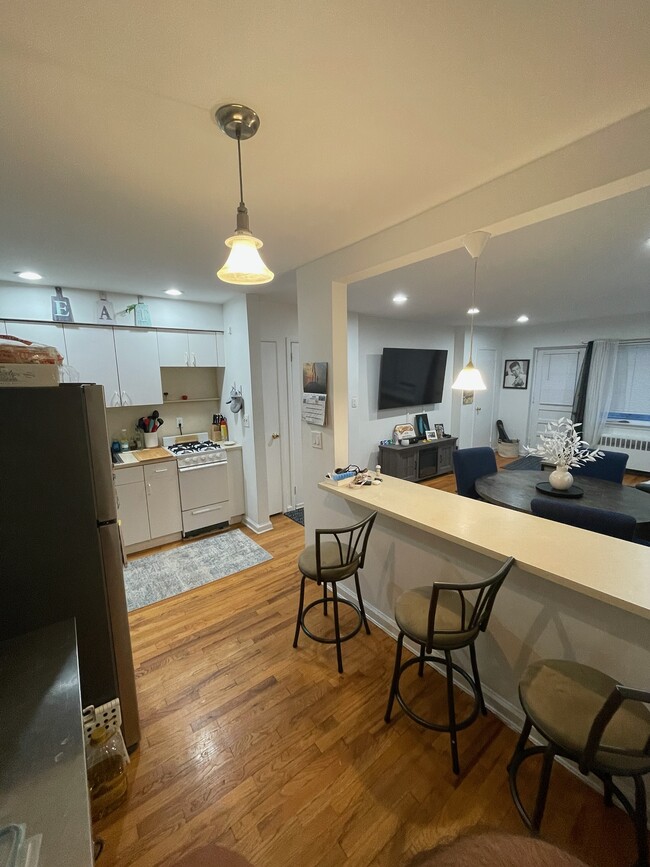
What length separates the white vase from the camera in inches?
106

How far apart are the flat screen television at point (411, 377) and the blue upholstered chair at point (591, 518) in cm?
323

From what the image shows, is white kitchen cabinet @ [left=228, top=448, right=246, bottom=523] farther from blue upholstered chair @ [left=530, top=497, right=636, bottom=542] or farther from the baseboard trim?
blue upholstered chair @ [left=530, top=497, right=636, bottom=542]

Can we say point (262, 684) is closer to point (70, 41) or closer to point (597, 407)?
point (70, 41)

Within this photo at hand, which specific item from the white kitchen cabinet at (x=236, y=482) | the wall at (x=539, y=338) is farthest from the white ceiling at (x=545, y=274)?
the white kitchen cabinet at (x=236, y=482)

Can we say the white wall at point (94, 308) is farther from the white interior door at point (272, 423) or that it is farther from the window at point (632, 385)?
the window at point (632, 385)

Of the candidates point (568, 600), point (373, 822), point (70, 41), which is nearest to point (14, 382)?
point (70, 41)

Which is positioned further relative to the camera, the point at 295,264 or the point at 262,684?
the point at 295,264

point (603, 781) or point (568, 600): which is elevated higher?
point (568, 600)

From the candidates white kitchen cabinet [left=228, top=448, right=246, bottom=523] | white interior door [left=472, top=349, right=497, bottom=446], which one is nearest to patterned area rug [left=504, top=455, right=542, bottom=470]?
white interior door [left=472, top=349, right=497, bottom=446]

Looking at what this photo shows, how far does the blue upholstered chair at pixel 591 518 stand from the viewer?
178cm

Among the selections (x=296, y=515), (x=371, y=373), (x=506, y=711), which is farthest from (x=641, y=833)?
(x=371, y=373)

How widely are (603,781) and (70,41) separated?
2896 mm

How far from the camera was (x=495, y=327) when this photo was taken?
22.5 ft

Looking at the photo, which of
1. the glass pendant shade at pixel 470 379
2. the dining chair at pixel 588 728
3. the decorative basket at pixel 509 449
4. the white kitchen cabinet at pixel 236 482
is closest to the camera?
the dining chair at pixel 588 728
